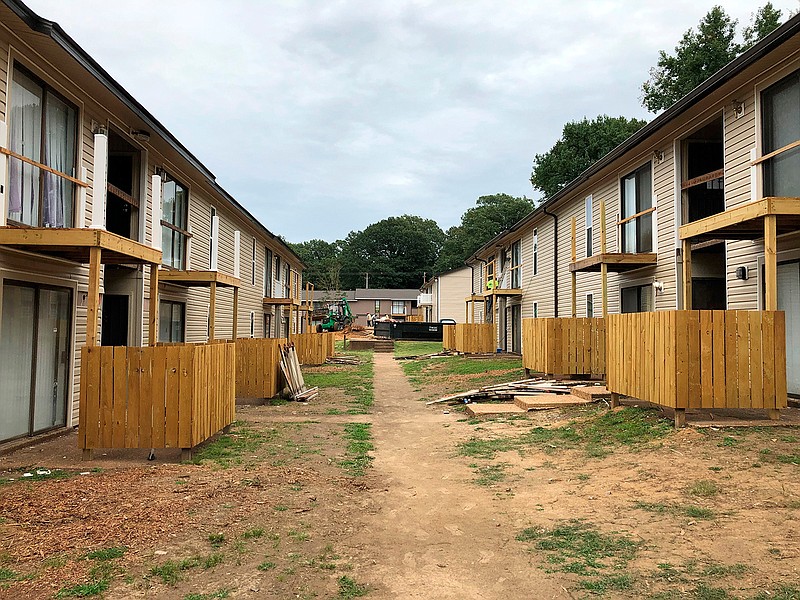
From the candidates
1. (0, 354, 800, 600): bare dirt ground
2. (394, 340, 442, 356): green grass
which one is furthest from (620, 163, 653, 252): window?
(394, 340, 442, 356): green grass

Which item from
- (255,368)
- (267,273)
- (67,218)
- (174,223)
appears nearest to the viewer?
(67,218)

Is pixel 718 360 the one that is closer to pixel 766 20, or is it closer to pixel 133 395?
pixel 133 395

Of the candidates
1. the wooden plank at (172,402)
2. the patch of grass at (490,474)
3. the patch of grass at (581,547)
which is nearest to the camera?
the patch of grass at (581,547)

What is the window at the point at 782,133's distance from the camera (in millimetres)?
10117

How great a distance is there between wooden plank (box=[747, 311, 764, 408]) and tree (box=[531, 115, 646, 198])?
143 ft

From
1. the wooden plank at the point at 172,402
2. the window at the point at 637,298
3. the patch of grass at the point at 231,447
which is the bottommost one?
the patch of grass at the point at 231,447

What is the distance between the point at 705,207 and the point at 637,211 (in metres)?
2.37

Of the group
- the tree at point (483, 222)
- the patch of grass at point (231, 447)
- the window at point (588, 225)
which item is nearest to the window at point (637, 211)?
the window at point (588, 225)

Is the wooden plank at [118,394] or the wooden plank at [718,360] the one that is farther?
the wooden plank at [718,360]

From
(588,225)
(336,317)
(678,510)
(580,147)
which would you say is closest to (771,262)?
(678,510)

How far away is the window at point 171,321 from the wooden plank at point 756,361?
38.2 ft

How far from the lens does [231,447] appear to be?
8.98 metres

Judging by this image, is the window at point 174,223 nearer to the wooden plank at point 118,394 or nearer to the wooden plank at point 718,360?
the wooden plank at point 118,394

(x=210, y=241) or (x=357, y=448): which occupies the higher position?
(x=210, y=241)
